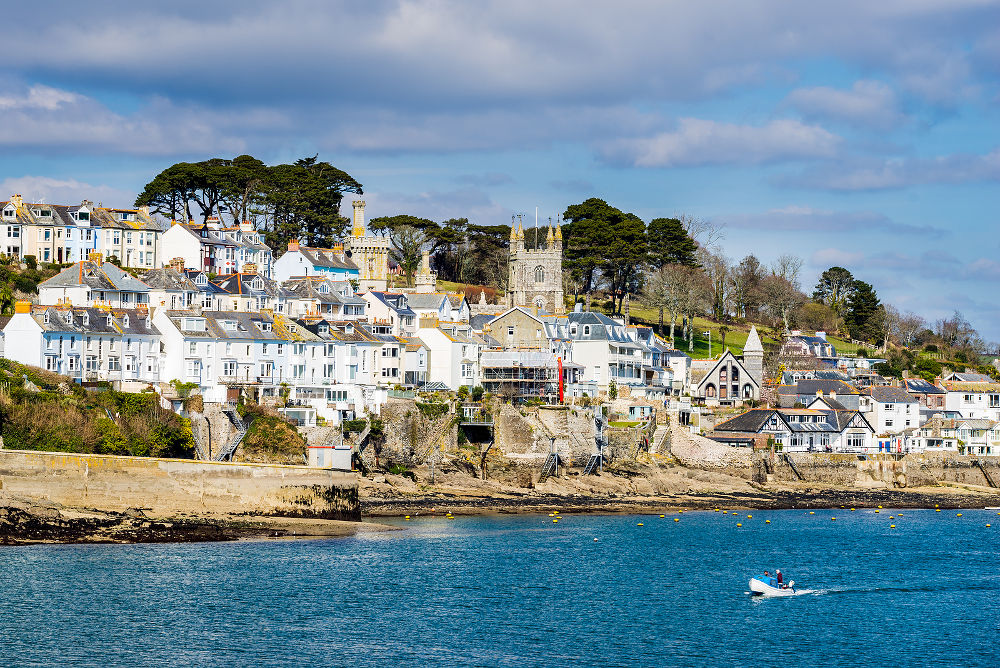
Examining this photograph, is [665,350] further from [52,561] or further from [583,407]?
[52,561]

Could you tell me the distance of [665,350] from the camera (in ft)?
315

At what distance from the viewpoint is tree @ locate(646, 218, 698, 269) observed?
112000mm

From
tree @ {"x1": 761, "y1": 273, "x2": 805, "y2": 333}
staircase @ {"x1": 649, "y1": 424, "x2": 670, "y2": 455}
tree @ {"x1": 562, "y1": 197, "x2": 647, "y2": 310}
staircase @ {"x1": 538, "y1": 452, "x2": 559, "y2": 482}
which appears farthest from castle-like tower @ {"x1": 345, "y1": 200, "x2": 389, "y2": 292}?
tree @ {"x1": 761, "y1": 273, "x2": 805, "y2": 333}

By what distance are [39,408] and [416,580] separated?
21.3m

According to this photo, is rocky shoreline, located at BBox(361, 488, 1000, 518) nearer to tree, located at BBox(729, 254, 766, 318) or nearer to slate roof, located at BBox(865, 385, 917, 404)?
slate roof, located at BBox(865, 385, 917, 404)

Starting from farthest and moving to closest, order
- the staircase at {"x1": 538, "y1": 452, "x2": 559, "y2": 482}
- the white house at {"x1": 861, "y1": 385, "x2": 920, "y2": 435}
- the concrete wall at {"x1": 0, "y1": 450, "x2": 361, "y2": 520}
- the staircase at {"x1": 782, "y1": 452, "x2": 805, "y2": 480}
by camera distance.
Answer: the white house at {"x1": 861, "y1": 385, "x2": 920, "y2": 435} < the staircase at {"x1": 782, "y1": 452, "x2": 805, "y2": 480} < the staircase at {"x1": 538, "y1": 452, "x2": 559, "y2": 482} < the concrete wall at {"x1": 0, "y1": 450, "x2": 361, "y2": 520}

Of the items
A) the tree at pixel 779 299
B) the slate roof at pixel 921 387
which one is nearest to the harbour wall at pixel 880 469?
the slate roof at pixel 921 387

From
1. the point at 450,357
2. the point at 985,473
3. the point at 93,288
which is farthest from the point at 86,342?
the point at 985,473

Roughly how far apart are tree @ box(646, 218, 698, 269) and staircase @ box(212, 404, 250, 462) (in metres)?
54.1

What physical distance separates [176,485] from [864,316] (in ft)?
302

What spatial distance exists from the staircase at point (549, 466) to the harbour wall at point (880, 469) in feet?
49.2

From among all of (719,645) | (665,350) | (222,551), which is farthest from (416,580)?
(665,350)

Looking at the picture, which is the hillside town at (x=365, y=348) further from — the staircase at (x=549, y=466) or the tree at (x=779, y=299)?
the tree at (x=779, y=299)

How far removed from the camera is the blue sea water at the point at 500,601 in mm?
38250
